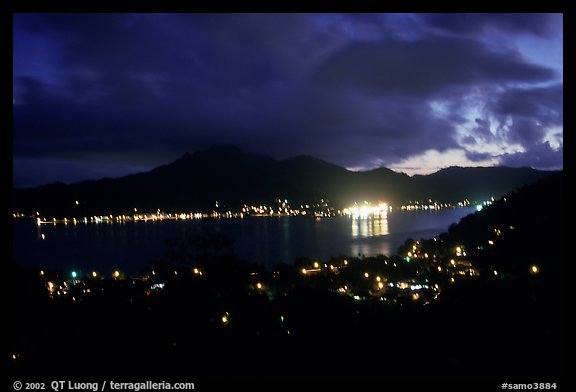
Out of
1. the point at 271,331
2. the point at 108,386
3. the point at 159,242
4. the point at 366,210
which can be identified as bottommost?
the point at 159,242

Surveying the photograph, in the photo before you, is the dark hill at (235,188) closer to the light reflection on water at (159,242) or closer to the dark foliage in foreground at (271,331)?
the light reflection on water at (159,242)

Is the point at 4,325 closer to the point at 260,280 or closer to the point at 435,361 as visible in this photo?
the point at 435,361

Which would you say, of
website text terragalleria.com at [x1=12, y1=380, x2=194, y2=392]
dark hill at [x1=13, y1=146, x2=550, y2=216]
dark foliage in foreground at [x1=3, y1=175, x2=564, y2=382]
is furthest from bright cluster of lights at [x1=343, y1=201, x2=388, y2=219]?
website text terragalleria.com at [x1=12, y1=380, x2=194, y2=392]

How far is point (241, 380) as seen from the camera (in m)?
1.85

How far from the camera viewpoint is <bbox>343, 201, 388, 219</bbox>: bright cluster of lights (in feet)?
141

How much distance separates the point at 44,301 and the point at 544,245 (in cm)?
787

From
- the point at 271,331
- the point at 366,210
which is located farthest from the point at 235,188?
the point at 271,331

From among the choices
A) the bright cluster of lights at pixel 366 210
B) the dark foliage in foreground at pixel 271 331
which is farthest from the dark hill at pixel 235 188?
the dark foliage in foreground at pixel 271 331

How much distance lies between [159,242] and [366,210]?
27450mm

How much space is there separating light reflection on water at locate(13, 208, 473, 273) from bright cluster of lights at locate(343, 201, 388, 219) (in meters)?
9.96

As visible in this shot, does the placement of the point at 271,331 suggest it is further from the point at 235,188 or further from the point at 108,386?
the point at 235,188

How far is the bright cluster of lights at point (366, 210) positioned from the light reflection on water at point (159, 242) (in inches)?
392

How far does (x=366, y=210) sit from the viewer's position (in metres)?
44.2
